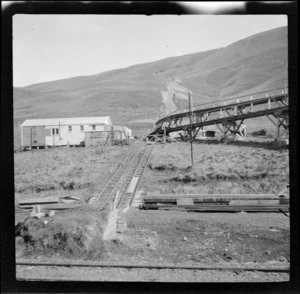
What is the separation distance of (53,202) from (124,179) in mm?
2297

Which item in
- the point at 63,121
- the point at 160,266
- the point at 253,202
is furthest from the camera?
the point at 63,121

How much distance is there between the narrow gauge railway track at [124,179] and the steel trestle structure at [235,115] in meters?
2.72

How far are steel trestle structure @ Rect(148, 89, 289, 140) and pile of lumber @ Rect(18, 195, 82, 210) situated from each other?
544 centimetres

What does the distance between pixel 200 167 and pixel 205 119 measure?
3.83 m

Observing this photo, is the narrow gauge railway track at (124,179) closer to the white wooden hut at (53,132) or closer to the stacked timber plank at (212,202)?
the stacked timber plank at (212,202)

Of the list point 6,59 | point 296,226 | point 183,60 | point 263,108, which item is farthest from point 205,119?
point 183,60

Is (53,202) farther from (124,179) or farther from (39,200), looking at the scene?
(124,179)

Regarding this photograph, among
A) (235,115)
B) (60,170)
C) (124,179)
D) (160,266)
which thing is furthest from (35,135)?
(235,115)

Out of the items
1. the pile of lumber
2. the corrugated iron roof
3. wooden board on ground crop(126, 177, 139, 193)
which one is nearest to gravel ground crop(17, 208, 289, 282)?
wooden board on ground crop(126, 177, 139, 193)

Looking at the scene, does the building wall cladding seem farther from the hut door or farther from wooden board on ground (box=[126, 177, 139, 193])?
wooden board on ground (box=[126, 177, 139, 193])

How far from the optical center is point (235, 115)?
41.9 ft

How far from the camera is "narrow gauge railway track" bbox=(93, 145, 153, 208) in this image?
27.6 feet

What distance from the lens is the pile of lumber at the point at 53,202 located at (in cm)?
783

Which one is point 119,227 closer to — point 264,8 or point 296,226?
point 296,226
